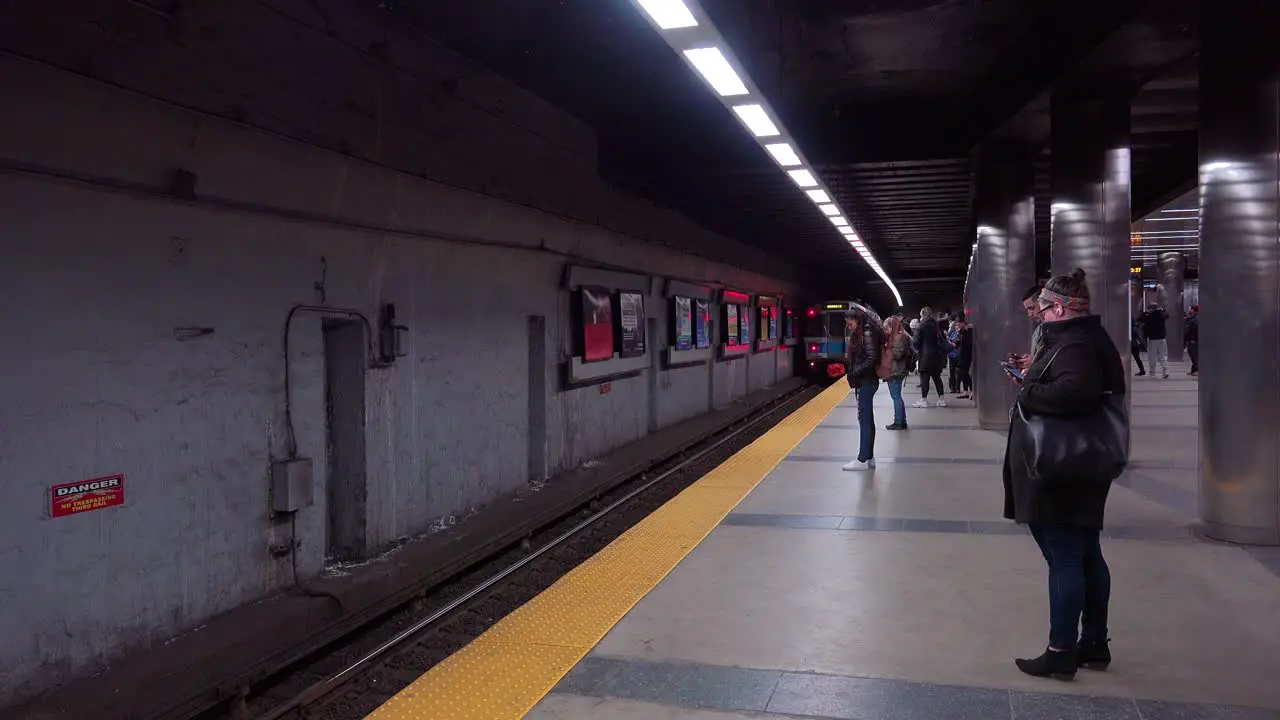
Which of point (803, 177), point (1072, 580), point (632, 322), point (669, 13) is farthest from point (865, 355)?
point (1072, 580)

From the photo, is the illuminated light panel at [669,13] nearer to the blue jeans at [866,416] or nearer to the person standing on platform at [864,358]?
the person standing on platform at [864,358]

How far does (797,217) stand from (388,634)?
13.7 m

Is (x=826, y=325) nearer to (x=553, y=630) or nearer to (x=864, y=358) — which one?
(x=864, y=358)

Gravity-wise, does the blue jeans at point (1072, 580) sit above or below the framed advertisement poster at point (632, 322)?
below

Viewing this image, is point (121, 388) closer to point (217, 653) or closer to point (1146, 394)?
point (217, 653)

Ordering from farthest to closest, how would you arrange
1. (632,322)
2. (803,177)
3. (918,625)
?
(632,322)
(803,177)
(918,625)

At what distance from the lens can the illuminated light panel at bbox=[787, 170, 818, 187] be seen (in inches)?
386

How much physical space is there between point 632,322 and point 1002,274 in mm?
5361

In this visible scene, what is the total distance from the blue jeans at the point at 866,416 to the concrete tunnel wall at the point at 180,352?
12.3ft

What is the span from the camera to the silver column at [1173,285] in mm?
29281

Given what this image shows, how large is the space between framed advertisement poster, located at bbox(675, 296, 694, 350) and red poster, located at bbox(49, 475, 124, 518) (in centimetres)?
1100

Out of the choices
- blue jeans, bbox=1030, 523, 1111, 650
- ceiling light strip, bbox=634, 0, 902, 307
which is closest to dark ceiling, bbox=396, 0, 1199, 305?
ceiling light strip, bbox=634, 0, 902, 307

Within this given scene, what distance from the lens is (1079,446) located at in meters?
3.56

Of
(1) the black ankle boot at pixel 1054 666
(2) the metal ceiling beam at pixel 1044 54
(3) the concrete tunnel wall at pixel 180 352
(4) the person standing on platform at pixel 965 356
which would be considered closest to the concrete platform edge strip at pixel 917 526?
(1) the black ankle boot at pixel 1054 666
